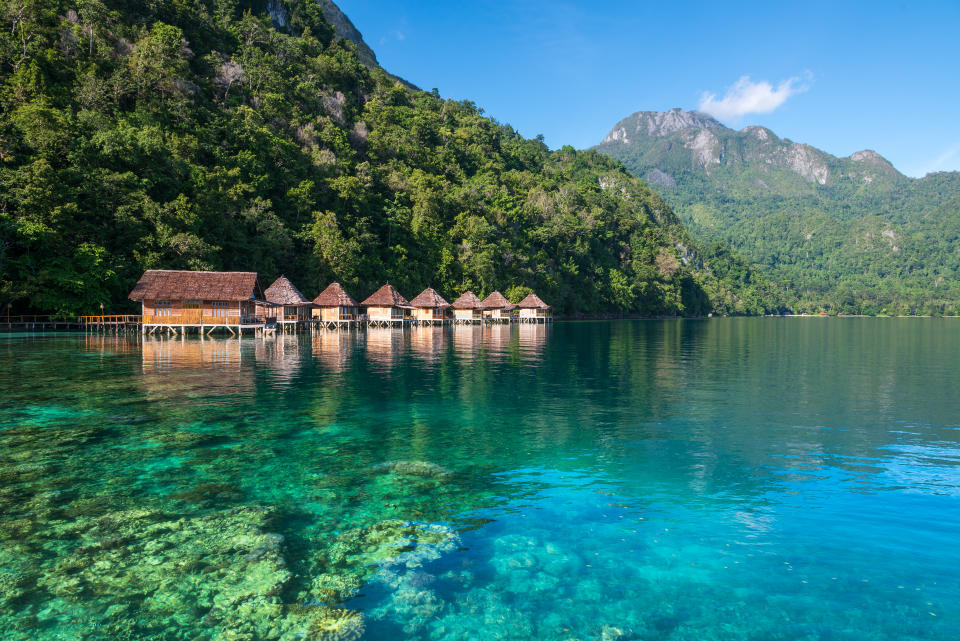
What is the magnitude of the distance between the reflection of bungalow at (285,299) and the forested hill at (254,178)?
17.8 feet

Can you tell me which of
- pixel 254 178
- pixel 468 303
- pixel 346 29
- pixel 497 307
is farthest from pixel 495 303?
pixel 346 29

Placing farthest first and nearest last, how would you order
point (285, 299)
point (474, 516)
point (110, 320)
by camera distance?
1. point (285, 299)
2. point (110, 320)
3. point (474, 516)

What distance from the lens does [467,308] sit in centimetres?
7250

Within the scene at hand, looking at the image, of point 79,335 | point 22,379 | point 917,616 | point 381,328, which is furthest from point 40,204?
point 917,616

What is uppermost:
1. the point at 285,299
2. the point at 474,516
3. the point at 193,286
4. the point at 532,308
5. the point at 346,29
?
the point at 346,29

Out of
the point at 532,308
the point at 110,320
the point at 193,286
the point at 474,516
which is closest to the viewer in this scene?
the point at 474,516

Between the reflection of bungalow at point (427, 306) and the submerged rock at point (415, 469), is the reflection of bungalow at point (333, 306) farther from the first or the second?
the submerged rock at point (415, 469)

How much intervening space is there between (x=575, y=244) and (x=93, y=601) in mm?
108857

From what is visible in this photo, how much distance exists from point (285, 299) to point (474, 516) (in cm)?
4633

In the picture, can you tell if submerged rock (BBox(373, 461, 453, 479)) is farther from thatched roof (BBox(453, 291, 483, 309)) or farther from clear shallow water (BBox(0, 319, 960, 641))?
thatched roof (BBox(453, 291, 483, 309))

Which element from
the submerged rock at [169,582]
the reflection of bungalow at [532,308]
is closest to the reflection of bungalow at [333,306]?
the reflection of bungalow at [532,308]

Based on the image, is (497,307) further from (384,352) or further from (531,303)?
(384,352)

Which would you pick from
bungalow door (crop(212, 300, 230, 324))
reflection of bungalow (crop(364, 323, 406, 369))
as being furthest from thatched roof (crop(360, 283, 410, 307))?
reflection of bungalow (crop(364, 323, 406, 369))

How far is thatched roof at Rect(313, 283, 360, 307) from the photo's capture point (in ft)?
180
